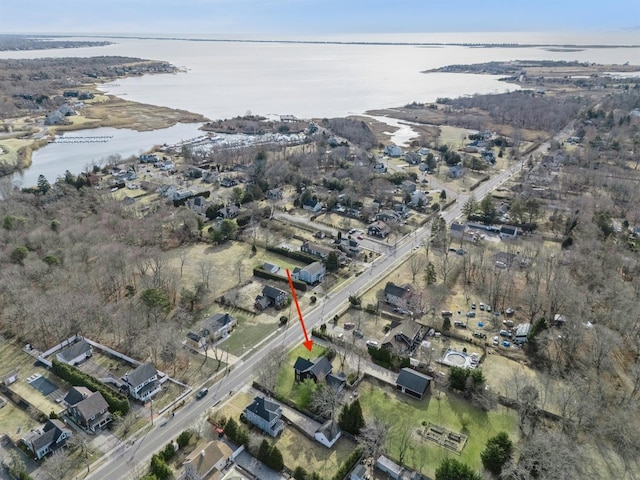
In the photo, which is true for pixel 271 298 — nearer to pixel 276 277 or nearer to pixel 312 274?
pixel 276 277

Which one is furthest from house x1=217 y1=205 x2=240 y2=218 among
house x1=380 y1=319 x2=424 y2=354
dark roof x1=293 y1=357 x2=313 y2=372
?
dark roof x1=293 y1=357 x2=313 y2=372

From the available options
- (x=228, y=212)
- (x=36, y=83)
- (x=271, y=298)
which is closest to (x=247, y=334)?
(x=271, y=298)

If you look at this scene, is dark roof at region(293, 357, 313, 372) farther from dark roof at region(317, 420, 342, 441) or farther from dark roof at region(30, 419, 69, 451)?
dark roof at region(30, 419, 69, 451)

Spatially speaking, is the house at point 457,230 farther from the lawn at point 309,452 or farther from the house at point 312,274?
the lawn at point 309,452

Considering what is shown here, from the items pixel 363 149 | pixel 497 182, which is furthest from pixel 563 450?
pixel 363 149

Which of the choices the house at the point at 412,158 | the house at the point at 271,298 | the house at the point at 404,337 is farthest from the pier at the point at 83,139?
the house at the point at 404,337
